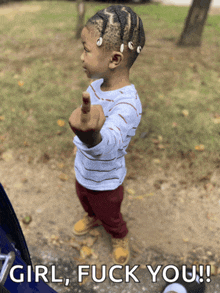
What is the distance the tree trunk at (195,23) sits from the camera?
16.5ft

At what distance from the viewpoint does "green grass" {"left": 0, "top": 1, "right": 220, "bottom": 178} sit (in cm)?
353

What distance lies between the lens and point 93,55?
1282 mm

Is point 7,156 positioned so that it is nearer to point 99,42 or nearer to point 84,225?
point 84,225

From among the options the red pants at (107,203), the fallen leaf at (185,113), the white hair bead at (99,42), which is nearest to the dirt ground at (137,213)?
the red pants at (107,203)

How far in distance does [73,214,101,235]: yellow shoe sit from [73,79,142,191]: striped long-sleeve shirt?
885mm

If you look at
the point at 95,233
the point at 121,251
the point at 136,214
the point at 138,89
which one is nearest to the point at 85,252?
the point at 95,233

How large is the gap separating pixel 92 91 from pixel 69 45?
15.2 ft

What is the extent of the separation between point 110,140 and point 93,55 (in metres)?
0.50

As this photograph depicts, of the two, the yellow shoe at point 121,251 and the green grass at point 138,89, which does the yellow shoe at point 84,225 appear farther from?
the green grass at point 138,89

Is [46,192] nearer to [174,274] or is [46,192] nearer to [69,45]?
[174,274]

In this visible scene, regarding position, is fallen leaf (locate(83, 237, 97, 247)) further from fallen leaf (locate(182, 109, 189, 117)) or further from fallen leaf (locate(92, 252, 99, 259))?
fallen leaf (locate(182, 109, 189, 117))

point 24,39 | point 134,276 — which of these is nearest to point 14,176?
point 134,276

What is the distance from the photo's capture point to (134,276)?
2.20 metres

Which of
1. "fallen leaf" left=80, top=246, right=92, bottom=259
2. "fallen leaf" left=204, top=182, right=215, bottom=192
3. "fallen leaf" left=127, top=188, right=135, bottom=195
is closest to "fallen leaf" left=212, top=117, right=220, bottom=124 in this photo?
"fallen leaf" left=204, top=182, right=215, bottom=192
